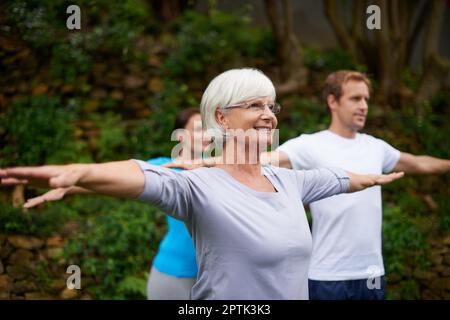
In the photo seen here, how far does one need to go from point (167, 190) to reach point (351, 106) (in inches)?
68.0

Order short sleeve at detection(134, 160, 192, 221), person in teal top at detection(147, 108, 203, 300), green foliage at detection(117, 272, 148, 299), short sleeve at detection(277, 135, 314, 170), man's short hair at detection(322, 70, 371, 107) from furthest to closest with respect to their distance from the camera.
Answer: green foliage at detection(117, 272, 148, 299) → man's short hair at detection(322, 70, 371, 107) → person in teal top at detection(147, 108, 203, 300) → short sleeve at detection(277, 135, 314, 170) → short sleeve at detection(134, 160, 192, 221)

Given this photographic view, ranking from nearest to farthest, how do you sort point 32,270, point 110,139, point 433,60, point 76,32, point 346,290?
point 346,290 < point 32,270 < point 110,139 < point 433,60 < point 76,32

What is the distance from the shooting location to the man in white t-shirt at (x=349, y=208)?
8.97ft

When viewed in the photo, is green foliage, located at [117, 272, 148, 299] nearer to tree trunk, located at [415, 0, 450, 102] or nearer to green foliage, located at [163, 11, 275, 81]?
green foliage, located at [163, 11, 275, 81]

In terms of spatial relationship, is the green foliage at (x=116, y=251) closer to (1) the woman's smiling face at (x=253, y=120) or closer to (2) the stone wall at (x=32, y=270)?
(2) the stone wall at (x=32, y=270)

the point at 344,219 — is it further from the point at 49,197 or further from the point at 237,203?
the point at 49,197

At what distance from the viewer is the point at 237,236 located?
168 centimetres

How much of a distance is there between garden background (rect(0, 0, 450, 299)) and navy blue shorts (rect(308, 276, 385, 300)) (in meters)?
2.25

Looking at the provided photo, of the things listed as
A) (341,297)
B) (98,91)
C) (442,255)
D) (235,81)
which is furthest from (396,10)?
(235,81)

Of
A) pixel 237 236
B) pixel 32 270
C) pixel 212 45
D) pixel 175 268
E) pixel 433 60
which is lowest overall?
pixel 32 270

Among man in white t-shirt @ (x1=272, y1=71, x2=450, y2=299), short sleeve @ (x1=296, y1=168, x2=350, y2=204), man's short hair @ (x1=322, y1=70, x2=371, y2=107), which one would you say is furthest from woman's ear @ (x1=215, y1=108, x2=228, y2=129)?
man's short hair @ (x1=322, y1=70, x2=371, y2=107)

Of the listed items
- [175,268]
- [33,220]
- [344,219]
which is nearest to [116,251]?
[33,220]

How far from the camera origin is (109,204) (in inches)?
216

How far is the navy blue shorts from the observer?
2.69 metres
